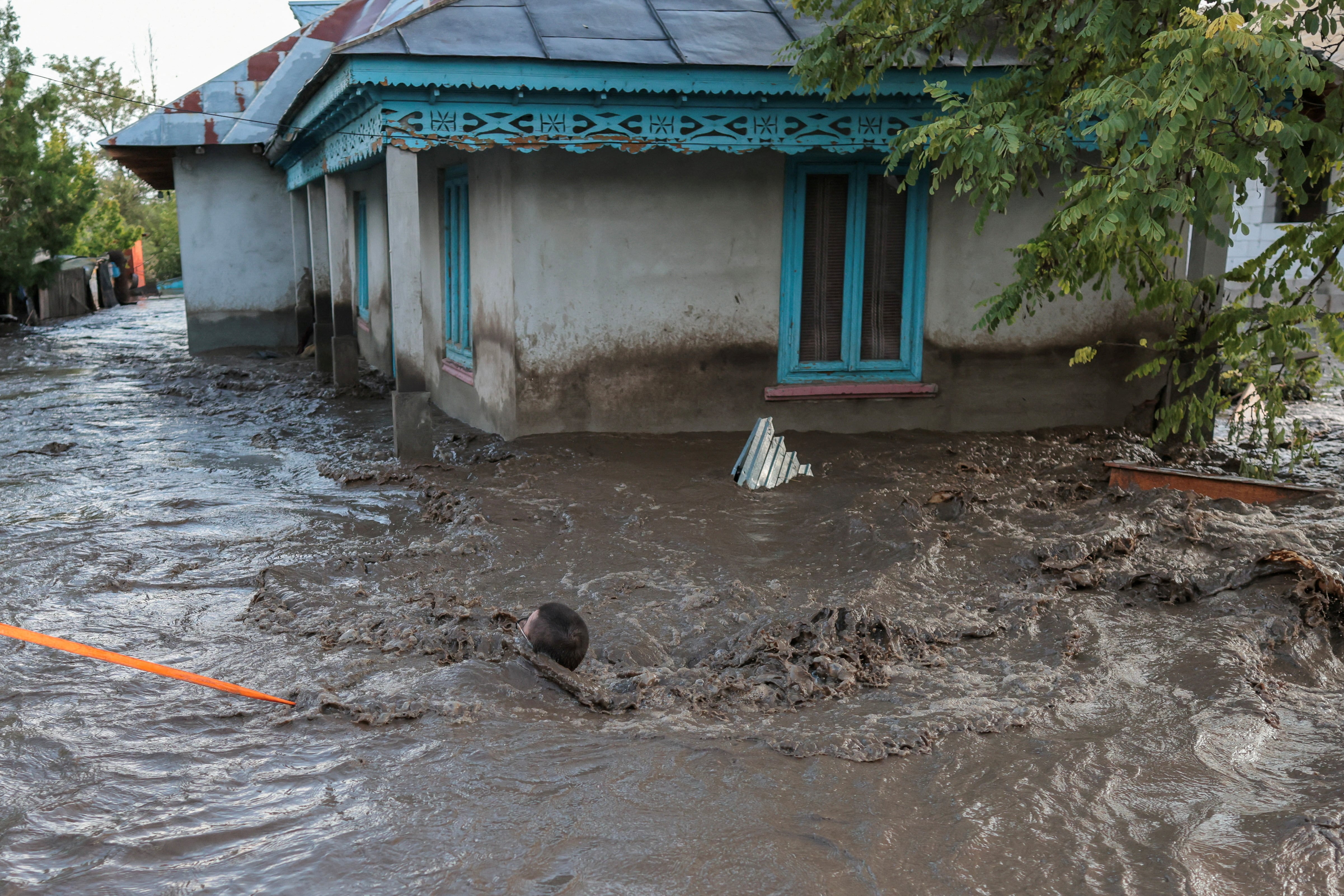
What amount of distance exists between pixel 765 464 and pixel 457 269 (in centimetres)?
408

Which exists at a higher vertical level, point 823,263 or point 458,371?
point 823,263

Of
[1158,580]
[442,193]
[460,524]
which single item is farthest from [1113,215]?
[442,193]

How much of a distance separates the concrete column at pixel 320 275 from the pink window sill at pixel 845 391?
6872 mm

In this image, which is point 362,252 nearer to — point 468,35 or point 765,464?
point 468,35

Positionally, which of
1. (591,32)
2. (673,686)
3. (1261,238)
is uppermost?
(591,32)

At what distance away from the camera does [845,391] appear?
957 centimetres

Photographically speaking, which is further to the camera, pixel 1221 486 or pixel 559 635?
pixel 1221 486

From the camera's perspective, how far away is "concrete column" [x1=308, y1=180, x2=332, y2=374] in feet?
46.1

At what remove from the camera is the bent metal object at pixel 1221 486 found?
7332 millimetres

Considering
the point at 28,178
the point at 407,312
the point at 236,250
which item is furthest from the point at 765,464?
the point at 28,178

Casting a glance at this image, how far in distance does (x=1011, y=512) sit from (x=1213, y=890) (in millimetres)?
4217

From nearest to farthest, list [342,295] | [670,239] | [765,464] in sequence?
[765,464] → [670,239] → [342,295]

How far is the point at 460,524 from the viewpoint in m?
7.02

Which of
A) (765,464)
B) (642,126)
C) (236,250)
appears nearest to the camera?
(765,464)
